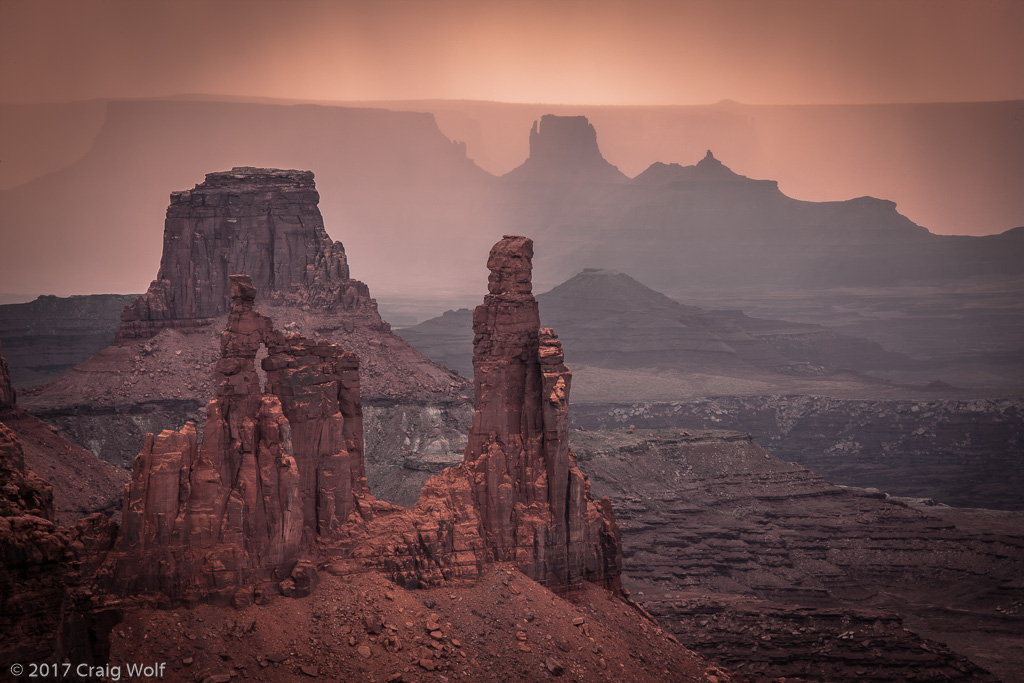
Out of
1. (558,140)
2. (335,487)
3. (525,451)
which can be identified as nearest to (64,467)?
(525,451)

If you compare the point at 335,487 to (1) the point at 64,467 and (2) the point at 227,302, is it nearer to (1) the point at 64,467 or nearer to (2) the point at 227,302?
(1) the point at 64,467

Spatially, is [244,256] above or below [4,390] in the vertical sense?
above

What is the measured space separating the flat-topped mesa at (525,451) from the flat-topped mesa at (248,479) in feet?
18.5

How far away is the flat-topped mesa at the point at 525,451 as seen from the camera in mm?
49125

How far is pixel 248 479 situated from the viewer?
4188 centimetres

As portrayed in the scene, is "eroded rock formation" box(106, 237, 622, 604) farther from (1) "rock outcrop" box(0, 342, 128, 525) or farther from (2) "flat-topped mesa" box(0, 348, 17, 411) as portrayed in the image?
(2) "flat-topped mesa" box(0, 348, 17, 411)

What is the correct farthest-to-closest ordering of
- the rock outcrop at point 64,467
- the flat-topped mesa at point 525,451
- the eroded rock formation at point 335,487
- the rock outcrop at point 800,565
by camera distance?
1. the rock outcrop at point 64,467
2. the rock outcrop at point 800,565
3. the flat-topped mesa at point 525,451
4. the eroded rock formation at point 335,487

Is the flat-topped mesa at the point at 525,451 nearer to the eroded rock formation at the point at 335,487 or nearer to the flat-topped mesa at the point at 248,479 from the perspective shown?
the eroded rock formation at the point at 335,487

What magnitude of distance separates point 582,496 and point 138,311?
77298mm

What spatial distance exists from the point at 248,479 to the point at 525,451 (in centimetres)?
1143

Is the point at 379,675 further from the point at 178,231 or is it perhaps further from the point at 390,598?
the point at 178,231

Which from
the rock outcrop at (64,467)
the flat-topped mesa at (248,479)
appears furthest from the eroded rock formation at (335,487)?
the rock outcrop at (64,467)

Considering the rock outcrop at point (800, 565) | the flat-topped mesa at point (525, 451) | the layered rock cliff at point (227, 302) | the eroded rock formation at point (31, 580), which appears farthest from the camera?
the layered rock cliff at point (227, 302)

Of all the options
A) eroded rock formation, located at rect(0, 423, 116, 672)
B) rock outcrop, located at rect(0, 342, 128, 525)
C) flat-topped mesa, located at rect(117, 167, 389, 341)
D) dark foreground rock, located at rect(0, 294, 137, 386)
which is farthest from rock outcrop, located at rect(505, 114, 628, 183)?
eroded rock formation, located at rect(0, 423, 116, 672)
